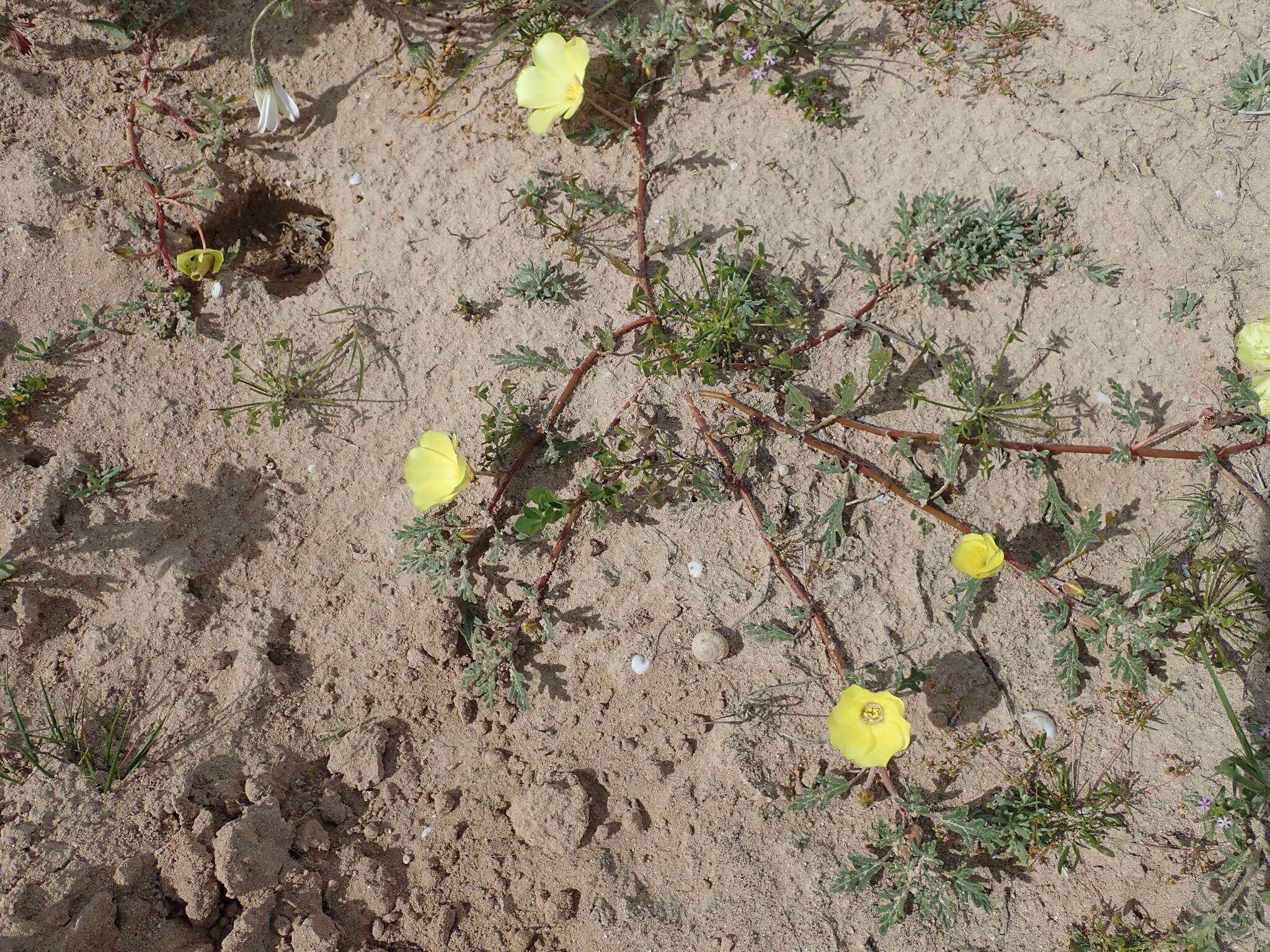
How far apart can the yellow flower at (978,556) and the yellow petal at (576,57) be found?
7.04ft

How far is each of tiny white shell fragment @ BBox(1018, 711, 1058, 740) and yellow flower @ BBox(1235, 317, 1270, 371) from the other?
1.47m

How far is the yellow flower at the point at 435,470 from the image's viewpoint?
9.38ft

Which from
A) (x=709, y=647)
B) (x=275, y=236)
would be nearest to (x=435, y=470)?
(x=709, y=647)

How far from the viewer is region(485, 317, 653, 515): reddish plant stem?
10.2ft

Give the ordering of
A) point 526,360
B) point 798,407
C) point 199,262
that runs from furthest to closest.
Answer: point 199,262 < point 526,360 < point 798,407

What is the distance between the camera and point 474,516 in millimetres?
3152

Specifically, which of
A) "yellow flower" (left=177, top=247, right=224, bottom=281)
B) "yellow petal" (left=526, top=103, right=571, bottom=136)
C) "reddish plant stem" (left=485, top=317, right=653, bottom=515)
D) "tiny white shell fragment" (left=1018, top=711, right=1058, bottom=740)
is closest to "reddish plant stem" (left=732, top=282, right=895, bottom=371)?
"reddish plant stem" (left=485, top=317, right=653, bottom=515)

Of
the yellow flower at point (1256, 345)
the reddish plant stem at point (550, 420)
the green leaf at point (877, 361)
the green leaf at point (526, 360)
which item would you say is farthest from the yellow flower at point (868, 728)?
the yellow flower at point (1256, 345)

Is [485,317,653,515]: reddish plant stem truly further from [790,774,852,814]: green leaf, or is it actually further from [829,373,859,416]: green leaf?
[790,774,852,814]: green leaf

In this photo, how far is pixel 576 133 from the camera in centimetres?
331

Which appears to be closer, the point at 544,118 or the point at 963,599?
the point at 963,599

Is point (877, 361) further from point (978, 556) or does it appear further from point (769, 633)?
point (769, 633)

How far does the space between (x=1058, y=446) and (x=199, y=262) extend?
334 cm

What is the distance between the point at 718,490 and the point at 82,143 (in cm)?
295
